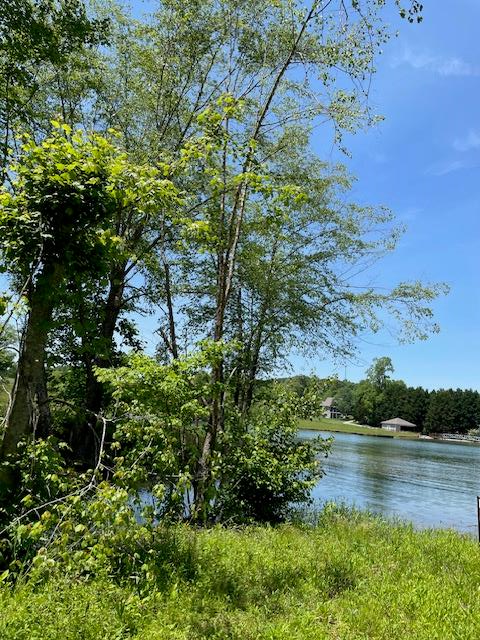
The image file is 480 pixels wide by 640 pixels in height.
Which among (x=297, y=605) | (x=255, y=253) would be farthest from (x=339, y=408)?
(x=297, y=605)

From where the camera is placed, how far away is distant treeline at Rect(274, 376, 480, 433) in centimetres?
9306

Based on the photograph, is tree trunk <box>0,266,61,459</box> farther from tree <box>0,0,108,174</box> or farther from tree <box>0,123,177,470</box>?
tree <box>0,0,108,174</box>

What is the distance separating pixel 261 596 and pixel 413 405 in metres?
104

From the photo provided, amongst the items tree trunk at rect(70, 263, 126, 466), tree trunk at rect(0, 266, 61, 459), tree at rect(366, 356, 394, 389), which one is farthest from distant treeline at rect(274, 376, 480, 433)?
tree trunk at rect(0, 266, 61, 459)

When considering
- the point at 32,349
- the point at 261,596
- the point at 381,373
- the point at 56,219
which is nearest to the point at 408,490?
the point at 261,596

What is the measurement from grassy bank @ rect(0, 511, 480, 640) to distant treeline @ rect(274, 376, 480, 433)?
264 ft

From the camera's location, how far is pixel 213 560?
5.77 meters

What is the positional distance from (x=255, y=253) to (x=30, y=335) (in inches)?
343

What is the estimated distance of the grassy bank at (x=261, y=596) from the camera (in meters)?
3.85

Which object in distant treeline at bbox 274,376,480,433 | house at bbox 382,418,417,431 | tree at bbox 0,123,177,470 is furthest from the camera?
house at bbox 382,418,417,431

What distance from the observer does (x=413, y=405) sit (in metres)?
102

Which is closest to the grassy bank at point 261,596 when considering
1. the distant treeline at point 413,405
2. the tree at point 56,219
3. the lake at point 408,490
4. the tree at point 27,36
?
the tree at point 56,219

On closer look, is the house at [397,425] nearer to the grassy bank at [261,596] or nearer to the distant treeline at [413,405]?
the distant treeline at [413,405]

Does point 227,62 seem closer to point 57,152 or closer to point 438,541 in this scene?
point 57,152
